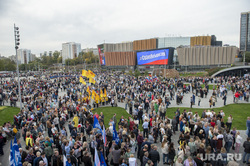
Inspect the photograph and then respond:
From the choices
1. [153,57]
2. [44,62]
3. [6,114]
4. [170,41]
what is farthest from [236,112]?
[44,62]

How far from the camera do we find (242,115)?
14891 millimetres

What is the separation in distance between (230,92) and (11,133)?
84.6 feet

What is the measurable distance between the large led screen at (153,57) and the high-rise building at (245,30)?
82213mm

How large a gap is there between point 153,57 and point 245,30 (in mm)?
86241

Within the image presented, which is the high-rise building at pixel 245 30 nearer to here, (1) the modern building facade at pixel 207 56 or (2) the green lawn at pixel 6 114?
(1) the modern building facade at pixel 207 56

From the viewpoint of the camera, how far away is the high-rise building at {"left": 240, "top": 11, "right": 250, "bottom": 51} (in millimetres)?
107438

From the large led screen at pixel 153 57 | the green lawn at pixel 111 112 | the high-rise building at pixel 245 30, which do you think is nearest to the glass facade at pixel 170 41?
the large led screen at pixel 153 57

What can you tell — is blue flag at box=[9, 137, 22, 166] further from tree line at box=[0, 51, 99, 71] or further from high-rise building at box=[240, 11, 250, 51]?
high-rise building at box=[240, 11, 250, 51]

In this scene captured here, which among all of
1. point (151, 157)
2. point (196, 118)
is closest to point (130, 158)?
point (151, 157)

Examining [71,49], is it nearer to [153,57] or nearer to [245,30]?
[153,57]

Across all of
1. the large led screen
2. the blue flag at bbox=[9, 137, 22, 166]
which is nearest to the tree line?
the large led screen

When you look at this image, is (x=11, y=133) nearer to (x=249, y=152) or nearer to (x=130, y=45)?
(x=249, y=152)

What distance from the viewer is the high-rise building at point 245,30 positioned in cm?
10744

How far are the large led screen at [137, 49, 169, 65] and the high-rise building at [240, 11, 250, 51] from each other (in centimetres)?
8221
